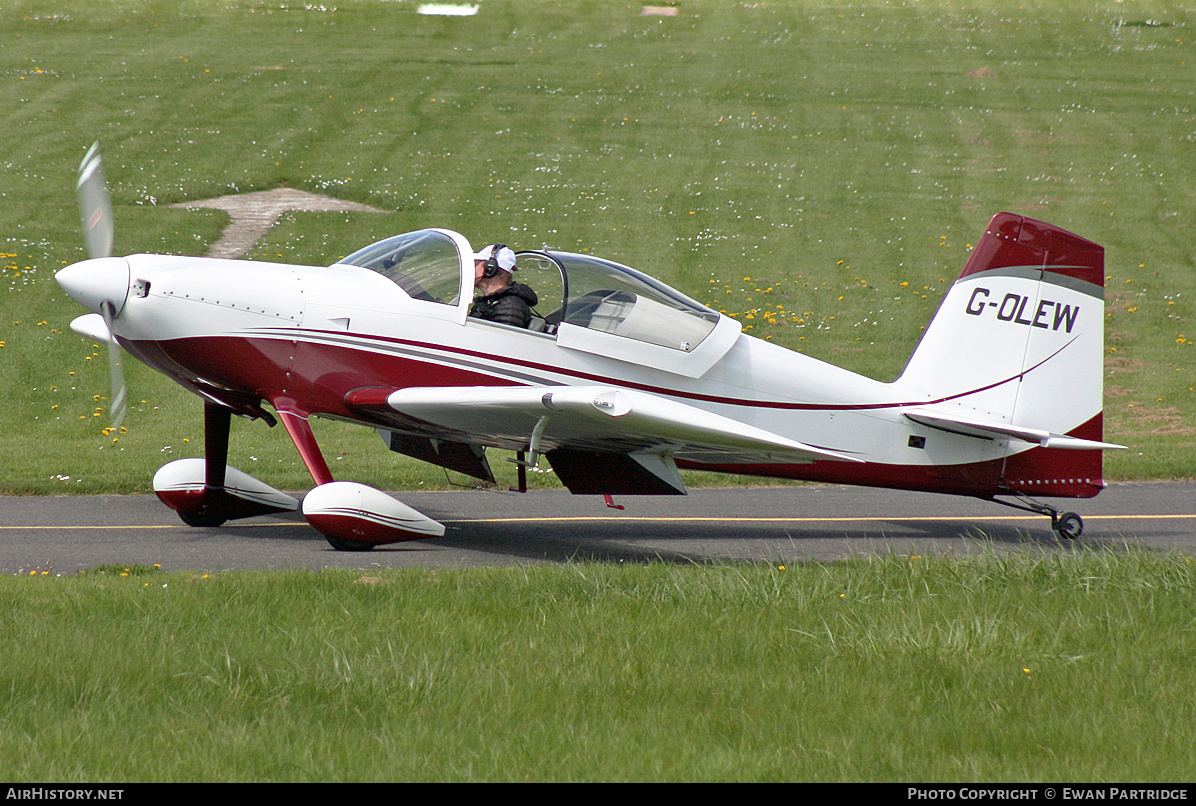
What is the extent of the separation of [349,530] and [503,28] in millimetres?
35892

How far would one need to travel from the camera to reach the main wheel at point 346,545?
7211mm

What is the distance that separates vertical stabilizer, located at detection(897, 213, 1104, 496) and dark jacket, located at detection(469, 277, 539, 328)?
128 inches

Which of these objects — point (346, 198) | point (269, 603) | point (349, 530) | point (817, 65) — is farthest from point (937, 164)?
point (269, 603)

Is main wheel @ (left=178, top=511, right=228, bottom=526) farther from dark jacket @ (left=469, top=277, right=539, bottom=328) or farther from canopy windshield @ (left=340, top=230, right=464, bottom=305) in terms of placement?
dark jacket @ (left=469, top=277, right=539, bottom=328)

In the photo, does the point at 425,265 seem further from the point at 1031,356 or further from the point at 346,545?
the point at 1031,356

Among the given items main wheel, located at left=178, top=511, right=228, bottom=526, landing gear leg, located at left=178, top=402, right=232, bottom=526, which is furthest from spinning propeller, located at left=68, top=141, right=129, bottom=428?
main wheel, located at left=178, top=511, right=228, bottom=526

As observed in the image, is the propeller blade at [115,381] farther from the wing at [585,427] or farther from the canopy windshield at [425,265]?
the canopy windshield at [425,265]

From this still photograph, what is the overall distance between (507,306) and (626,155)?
19.2 metres

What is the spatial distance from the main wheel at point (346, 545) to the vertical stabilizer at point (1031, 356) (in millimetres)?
4503

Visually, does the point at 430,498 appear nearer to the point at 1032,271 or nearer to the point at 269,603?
the point at 269,603

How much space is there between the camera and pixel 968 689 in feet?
14.2

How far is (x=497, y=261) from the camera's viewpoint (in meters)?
7.52

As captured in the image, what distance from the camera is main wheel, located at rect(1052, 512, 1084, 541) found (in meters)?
8.34

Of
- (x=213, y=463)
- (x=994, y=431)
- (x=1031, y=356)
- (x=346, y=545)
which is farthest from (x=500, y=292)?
(x=1031, y=356)
